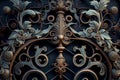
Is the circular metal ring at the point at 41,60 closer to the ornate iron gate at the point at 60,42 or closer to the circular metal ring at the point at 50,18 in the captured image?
the ornate iron gate at the point at 60,42

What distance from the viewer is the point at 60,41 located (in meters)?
2.20

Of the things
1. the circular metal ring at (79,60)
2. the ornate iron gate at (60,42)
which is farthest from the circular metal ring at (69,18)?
the circular metal ring at (79,60)

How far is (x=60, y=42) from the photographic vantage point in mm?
2203

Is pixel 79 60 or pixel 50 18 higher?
pixel 50 18

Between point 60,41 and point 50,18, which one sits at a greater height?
point 50,18

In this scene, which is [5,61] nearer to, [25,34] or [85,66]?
[25,34]


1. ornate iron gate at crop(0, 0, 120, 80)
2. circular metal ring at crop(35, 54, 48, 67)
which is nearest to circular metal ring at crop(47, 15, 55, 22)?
ornate iron gate at crop(0, 0, 120, 80)

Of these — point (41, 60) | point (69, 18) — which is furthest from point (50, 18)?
point (41, 60)

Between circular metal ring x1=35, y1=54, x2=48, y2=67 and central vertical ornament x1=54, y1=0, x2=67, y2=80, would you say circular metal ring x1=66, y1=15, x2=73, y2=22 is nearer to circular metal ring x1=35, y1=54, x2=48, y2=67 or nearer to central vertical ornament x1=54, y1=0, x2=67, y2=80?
central vertical ornament x1=54, y1=0, x2=67, y2=80

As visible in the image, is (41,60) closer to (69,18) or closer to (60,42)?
(60,42)

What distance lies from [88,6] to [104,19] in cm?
10

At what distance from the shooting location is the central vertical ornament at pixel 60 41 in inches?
85.9

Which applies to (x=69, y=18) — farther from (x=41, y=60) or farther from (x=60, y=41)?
(x=41, y=60)

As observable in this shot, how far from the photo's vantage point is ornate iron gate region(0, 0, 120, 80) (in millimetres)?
2203
